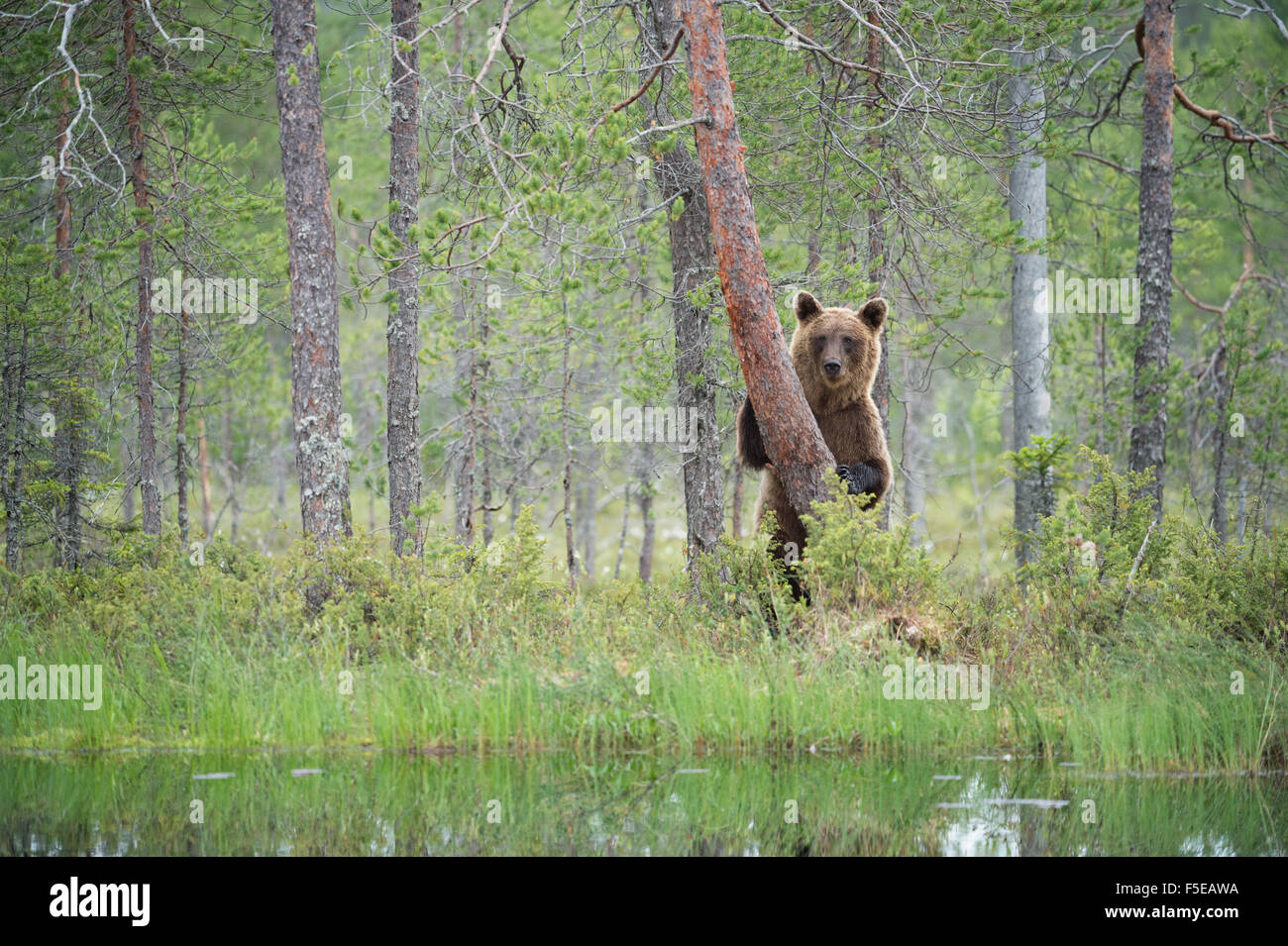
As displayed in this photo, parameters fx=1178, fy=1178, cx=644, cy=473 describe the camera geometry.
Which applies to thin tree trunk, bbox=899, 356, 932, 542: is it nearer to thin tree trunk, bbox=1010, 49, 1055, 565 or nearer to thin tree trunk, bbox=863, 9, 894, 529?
thin tree trunk, bbox=863, 9, 894, 529

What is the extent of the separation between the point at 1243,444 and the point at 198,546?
49.0 feet

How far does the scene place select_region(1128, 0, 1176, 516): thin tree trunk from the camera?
1184 centimetres

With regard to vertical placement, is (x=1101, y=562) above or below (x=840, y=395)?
below

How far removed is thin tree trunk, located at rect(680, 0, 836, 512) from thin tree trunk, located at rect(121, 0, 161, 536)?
22.2 ft

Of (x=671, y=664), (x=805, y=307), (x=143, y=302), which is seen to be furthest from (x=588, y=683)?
(x=143, y=302)

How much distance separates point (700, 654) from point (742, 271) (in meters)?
2.87

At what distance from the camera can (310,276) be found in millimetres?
10047

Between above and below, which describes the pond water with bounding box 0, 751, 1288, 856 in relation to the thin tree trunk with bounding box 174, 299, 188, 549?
below
